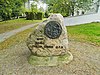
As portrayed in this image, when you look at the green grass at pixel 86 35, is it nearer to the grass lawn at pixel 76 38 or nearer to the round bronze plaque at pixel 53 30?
the grass lawn at pixel 76 38

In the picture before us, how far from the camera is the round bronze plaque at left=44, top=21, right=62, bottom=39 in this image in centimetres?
664

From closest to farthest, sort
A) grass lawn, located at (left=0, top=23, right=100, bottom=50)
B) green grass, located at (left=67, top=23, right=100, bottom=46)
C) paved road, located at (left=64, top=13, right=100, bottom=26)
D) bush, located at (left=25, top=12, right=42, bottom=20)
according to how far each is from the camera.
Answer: grass lawn, located at (left=0, top=23, right=100, bottom=50) < green grass, located at (left=67, top=23, right=100, bottom=46) < paved road, located at (left=64, top=13, right=100, bottom=26) < bush, located at (left=25, top=12, right=42, bottom=20)

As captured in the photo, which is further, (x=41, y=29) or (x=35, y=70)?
(x=41, y=29)

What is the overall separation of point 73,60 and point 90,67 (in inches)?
28.6

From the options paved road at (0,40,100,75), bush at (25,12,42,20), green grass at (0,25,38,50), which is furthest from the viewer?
bush at (25,12,42,20)

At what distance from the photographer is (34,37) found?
6.70m

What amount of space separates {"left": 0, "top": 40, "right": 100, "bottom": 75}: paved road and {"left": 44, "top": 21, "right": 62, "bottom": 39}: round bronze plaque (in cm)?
103

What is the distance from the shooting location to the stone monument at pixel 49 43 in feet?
21.7

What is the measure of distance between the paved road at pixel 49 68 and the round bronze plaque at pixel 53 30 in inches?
40.5

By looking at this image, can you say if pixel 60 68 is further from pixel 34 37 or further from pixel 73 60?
pixel 34 37

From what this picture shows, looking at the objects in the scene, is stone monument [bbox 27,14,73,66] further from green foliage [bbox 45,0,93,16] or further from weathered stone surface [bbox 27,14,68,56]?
green foliage [bbox 45,0,93,16]

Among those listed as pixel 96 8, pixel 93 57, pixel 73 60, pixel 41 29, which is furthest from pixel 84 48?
pixel 96 8

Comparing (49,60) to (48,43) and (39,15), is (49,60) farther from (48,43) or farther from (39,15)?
(39,15)

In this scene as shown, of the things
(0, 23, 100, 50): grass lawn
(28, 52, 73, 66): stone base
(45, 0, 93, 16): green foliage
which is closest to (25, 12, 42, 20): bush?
(45, 0, 93, 16): green foliage
